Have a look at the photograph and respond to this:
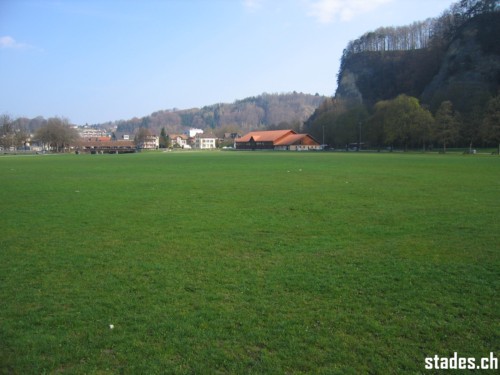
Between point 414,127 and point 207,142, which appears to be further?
point 207,142

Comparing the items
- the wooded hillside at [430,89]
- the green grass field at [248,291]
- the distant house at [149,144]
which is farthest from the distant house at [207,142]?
the green grass field at [248,291]

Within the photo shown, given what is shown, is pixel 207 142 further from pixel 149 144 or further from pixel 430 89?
pixel 430 89

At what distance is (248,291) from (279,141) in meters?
137

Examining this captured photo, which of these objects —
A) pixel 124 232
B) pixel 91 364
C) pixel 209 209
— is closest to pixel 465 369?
pixel 91 364

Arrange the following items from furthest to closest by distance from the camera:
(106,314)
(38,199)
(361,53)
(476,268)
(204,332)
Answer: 1. (361,53)
2. (38,199)
3. (476,268)
4. (106,314)
5. (204,332)

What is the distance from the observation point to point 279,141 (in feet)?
464

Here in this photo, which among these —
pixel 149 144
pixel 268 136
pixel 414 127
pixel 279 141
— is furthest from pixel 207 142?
pixel 414 127

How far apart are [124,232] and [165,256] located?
9.51 feet

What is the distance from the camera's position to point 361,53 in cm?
14450

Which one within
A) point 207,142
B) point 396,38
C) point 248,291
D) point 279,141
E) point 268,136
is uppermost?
point 396,38

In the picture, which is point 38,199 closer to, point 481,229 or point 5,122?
point 481,229

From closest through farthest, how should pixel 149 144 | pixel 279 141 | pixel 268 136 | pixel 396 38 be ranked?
pixel 279 141 → pixel 268 136 → pixel 396 38 → pixel 149 144

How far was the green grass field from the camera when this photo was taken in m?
4.61

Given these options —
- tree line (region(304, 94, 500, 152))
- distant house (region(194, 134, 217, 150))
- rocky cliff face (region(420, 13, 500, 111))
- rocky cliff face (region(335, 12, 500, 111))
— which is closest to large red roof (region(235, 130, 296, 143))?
rocky cliff face (region(335, 12, 500, 111))
